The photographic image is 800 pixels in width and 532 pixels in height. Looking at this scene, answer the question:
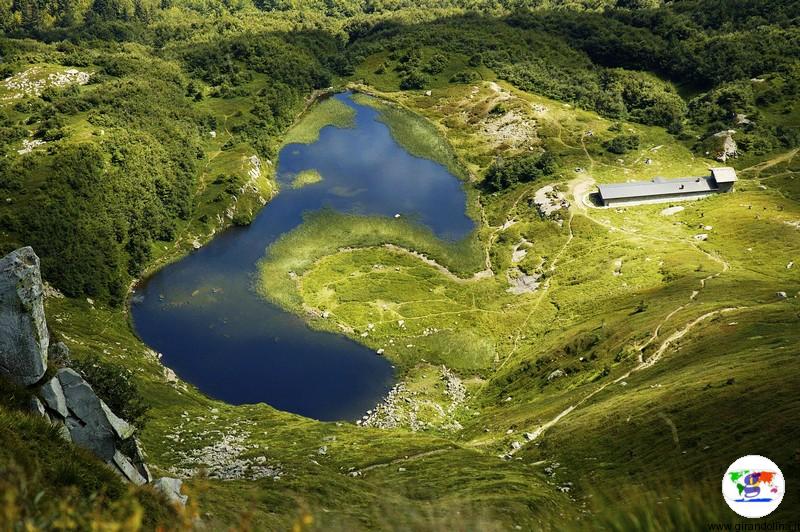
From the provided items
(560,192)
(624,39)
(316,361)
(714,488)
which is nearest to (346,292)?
(316,361)

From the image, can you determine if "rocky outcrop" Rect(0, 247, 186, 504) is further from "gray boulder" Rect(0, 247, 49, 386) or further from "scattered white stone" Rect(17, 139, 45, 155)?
Result: "scattered white stone" Rect(17, 139, 45, 155)

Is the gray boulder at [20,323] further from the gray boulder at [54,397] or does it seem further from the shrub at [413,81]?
the shrub at [413,81]

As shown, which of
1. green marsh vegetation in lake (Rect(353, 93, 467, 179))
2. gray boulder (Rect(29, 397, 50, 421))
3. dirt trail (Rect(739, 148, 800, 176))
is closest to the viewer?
gray boulder (Rect(29, 397, 50, 421))

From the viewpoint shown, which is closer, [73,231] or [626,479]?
[626,479]

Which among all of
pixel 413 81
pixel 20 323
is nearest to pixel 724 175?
pixel 413 81

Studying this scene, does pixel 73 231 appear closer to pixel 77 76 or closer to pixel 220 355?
pixel 220 355

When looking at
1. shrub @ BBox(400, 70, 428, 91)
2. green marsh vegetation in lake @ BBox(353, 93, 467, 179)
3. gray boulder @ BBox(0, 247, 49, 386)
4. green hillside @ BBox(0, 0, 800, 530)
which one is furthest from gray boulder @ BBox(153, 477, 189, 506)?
shrub @ BBox(400, 70, 428, 91)
